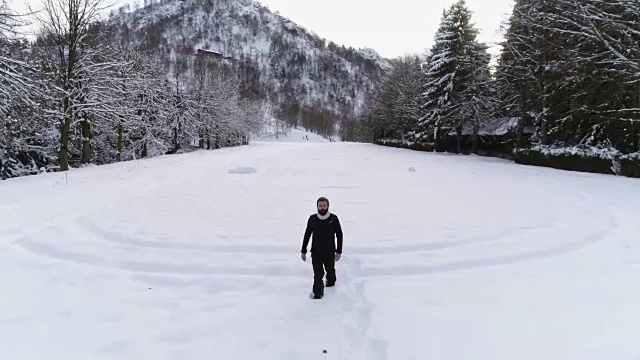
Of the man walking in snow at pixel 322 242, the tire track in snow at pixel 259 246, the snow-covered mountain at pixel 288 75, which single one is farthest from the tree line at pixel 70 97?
the snow-covered mountain at pixel 288 75

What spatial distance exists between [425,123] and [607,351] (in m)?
37.1

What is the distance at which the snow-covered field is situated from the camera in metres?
4.00

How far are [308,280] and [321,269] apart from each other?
0.60 meters

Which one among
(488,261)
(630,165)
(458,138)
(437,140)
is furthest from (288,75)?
(488,261)

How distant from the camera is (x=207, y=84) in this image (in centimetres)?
5350

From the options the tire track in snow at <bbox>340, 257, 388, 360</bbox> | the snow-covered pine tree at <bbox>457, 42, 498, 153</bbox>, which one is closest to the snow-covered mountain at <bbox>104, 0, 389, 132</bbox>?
the snow-covered pine tree at <bbox>457, 42, 498, 153</bbox>

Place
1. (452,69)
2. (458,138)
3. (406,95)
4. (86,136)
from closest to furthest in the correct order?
1. (86,136)
2. (452,69)
3. (458,138)
4. (406,95)

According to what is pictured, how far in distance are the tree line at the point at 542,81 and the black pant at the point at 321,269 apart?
1839 cm

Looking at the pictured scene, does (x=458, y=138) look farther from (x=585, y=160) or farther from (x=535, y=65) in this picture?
(x=585, y=160)

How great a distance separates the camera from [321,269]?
17.0 ft

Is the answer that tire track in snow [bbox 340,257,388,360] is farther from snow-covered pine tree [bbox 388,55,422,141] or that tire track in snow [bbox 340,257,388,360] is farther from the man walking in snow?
snow-covered pine tree [bbox 388,55,422,141]

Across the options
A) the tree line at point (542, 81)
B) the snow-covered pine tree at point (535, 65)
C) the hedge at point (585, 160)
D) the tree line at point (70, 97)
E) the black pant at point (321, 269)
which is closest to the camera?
the black pant at point (321, 269)

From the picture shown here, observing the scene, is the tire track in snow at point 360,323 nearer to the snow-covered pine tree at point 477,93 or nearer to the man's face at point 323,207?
the man's face at point 323,207

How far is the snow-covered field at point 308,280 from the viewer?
4.00 m
